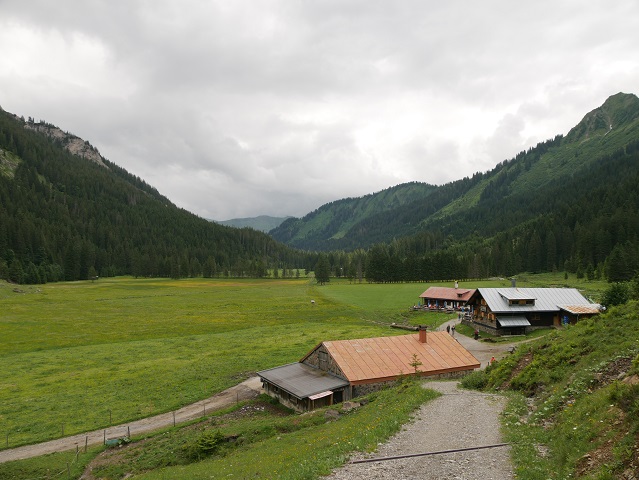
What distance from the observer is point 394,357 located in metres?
36.2

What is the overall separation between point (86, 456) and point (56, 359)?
30.9 metres

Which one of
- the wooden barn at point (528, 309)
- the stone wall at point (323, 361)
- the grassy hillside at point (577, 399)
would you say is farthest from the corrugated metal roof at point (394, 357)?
the wooden barn at point (528, 309)

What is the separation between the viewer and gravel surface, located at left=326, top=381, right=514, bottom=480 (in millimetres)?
12936

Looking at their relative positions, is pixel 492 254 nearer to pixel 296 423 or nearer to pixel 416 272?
pixel 416 272

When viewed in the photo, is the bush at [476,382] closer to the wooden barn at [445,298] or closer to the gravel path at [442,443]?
the gravel path at [442,443]

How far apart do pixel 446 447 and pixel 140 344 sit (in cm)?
5450

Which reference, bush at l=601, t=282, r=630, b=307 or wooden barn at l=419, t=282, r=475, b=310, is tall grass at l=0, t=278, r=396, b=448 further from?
bush at l=601, t=282, r=630, b=307

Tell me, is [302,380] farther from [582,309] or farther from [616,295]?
[582,309]

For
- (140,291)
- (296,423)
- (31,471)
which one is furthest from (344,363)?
(140,291)

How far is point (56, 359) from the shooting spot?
50.6 metres

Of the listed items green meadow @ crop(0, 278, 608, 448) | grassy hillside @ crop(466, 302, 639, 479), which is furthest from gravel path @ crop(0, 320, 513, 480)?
green meadow @ crop(0, 278, 608, 448)

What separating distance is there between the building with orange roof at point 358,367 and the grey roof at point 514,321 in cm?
2691

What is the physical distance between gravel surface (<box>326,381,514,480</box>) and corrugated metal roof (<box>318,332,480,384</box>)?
11.9 metres

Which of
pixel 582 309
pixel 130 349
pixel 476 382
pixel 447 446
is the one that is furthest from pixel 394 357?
pixel 582 309
